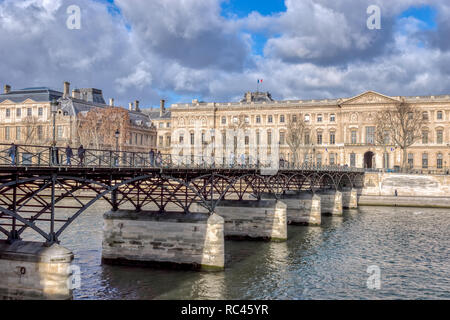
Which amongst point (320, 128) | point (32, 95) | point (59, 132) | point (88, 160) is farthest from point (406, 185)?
point (32, 95)

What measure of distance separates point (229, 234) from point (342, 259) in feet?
32.0

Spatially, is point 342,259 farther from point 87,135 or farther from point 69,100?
point 69,100

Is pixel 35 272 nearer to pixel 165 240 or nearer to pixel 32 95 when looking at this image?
pixel 165 240

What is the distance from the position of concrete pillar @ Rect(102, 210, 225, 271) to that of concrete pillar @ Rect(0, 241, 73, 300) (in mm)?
10106

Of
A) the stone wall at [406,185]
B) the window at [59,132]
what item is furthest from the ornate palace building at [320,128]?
the window at [59,132]

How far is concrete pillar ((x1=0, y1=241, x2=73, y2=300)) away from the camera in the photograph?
1786 cm

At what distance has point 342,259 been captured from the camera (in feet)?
107

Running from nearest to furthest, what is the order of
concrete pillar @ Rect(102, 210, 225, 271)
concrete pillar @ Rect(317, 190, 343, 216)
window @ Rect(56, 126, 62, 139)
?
concrete pillar @ Rect(102, 210, 225, 271)
concrete pillar @ Rect(317, 190, 343, 216)
window @ Rect(56, 126, 62, 139)

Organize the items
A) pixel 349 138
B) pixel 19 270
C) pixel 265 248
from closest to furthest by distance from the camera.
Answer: pixel 19 270 < pixel 265 248 < pixel 349 138

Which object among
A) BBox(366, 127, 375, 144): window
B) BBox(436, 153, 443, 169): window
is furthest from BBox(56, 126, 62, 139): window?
BBox(436, 153, 443, 169): window

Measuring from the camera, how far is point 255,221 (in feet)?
128

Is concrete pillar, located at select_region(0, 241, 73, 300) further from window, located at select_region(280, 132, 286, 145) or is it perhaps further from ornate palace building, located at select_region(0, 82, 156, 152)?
window, located at select_region(280, 132, 286, 145)

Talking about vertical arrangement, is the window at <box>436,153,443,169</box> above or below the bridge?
above
